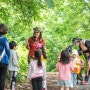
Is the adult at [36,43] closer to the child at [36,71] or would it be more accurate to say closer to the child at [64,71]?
the child at [64,71]

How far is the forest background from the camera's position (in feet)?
41.8

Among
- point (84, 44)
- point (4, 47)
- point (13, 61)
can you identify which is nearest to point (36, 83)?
point (4, 47)

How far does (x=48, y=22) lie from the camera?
32.4 m

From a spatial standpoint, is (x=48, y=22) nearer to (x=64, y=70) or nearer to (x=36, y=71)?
(x=64, y=70)

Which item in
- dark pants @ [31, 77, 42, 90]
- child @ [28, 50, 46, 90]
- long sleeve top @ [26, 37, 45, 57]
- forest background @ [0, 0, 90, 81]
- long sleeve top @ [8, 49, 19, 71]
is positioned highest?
forest background @ [0, 0, 90, 81]

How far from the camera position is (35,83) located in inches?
314

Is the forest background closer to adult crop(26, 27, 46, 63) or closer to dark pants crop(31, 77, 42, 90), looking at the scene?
adult crop(26, 27, 46, 63)

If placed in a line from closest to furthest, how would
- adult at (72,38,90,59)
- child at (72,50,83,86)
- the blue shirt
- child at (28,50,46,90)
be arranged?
the blue shirt → child at (28,50,46,90) → adult at (72,38,90,59) → child at (72,50,83,86)

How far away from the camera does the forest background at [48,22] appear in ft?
41.8

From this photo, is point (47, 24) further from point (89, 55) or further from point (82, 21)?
point (89, 55)

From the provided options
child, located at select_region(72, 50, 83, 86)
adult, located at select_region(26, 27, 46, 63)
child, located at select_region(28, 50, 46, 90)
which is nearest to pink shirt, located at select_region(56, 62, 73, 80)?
adult, located at select_region(26, 27, 46, 63)

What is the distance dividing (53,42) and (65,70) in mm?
23549

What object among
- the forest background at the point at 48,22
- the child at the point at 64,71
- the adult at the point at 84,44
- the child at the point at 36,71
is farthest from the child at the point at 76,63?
the child at the point at 36,71

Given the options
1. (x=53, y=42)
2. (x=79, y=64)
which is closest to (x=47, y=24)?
(x=53, y=42)
